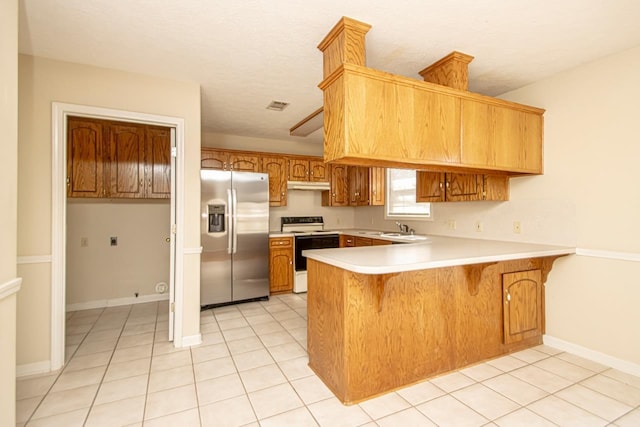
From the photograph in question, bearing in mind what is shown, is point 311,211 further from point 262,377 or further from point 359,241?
point 262,377

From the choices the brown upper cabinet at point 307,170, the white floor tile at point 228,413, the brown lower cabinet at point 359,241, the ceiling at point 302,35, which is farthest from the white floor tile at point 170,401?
the brown upper cabinet at point 307,170

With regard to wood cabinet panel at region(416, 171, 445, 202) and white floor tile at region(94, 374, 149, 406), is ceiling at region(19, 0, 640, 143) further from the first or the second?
white floor tile at region(94, 374, 149, 406)

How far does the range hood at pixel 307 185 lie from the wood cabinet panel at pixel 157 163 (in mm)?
1741

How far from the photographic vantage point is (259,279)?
421 centimetres

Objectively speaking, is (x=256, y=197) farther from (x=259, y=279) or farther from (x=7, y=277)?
(x=7, y=277)

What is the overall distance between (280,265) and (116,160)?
250cm

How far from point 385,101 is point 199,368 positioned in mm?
2460

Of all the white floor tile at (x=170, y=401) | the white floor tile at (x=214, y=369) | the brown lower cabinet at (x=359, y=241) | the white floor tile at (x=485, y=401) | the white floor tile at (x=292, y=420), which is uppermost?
the brown lower cabinet at (x=359, y=241)

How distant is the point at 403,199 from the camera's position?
461 cm

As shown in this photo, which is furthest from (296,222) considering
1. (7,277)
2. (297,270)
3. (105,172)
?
(7,277)

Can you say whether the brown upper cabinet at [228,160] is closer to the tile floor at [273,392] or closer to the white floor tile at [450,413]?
the tile floor at [273,392]

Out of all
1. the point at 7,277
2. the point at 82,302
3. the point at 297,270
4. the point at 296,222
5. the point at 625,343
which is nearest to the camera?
the point at 7,277

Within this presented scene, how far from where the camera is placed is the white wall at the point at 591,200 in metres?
2.30

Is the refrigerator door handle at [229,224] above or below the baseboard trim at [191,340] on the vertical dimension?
above
